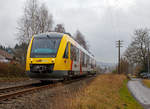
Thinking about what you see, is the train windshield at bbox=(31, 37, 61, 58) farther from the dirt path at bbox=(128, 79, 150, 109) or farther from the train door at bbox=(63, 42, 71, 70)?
the dirt path at bbox=(128, 79, 150, 109)

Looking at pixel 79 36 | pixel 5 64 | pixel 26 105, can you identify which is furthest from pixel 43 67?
pixel 79 36

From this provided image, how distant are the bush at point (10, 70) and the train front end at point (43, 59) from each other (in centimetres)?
745

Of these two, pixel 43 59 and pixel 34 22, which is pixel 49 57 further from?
pixel 34 22

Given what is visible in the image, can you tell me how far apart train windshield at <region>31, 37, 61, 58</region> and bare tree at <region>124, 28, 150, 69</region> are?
34.1 meters

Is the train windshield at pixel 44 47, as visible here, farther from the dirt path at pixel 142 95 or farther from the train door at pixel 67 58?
the dirt path at pixel 142 95

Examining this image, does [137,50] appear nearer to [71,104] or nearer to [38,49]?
[38,49]

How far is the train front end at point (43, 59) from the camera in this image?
1116 cm

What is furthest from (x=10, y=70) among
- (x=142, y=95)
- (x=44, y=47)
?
(x=142, y=95)

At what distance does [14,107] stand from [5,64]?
14.4 meters

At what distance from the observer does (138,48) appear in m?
43.9

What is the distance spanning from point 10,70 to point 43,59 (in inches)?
375

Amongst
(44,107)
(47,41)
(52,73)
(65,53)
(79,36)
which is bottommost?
(44,107)

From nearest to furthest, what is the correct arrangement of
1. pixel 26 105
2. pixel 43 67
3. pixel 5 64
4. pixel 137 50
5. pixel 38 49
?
pixel 26 105 → pixel 43 67 → pixel 38 49 → pixel 5 64 → pixel 137 50

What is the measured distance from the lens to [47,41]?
12367 millimetres
